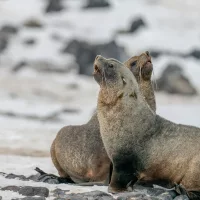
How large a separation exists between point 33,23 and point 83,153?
2290 centimetres

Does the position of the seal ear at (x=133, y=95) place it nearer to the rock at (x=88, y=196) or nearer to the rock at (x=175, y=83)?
the rock at (x=88, y=196)

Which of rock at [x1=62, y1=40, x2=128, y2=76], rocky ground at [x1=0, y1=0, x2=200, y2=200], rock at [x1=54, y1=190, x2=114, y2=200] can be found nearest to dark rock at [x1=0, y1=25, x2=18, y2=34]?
rocky ground at [x1=0, y1=0, x2=200, y2=200]

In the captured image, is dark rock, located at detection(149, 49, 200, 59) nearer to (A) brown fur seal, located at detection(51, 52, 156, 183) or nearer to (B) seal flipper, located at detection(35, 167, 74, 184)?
(A) brown fur seal, located at detection(51, 52, 156, 183)

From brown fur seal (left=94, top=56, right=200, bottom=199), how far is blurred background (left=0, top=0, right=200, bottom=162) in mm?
4789

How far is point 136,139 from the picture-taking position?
7676mm

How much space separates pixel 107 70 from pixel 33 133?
6.37 metres

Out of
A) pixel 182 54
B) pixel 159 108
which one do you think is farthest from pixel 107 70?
pixel 182 54

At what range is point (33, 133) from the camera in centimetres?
1405

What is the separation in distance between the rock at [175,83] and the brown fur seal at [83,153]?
47.4 ft

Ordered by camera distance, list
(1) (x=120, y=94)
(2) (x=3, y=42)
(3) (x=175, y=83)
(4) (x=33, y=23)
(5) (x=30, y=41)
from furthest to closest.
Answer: (4) (x=33, y=23) < (2) (x=3, y=42) < (5) (x=30, y=41) < (3) (x=175, y=83) < (1) (x=120, y=94)

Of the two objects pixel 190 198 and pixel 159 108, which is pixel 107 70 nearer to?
pixel 190 198

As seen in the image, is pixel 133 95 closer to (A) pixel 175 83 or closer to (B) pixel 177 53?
(A) pixel 175 83

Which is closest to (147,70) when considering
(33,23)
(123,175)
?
(123,175)

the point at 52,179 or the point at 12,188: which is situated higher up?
the point at 52,179
